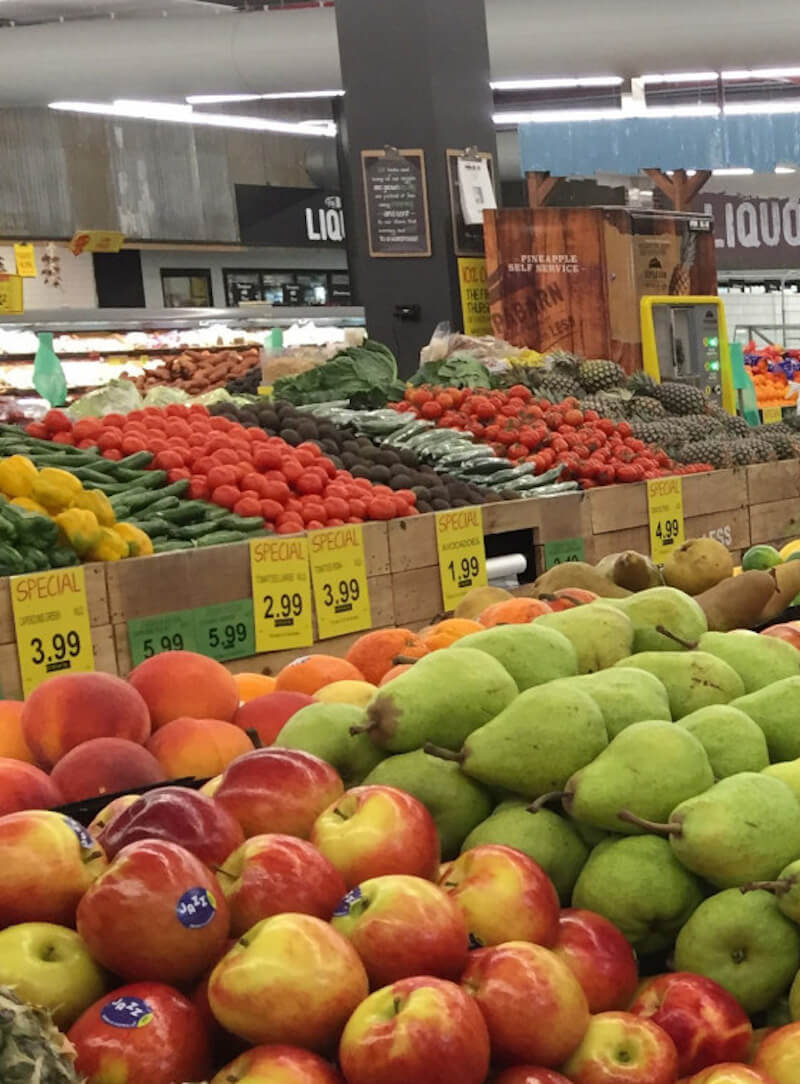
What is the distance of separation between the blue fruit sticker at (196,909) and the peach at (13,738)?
823 millimetres

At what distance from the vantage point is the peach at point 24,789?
1631 millimetres

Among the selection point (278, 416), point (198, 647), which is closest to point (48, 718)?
point (198, 647)

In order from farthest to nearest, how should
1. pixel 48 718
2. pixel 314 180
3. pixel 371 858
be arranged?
pixel 314 180, pixel 48 718, pixel 371 858

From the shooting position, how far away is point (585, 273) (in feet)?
20.8

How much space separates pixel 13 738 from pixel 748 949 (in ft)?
3.58

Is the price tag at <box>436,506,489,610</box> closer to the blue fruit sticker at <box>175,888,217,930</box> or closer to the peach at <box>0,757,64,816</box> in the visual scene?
the peach at <box>0,757,64,816</box>

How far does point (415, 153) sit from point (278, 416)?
209cm

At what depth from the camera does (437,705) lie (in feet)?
5.21

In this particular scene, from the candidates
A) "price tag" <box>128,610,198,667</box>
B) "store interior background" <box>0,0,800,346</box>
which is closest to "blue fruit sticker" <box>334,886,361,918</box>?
"price tag" <box>128,610,198,667</box>

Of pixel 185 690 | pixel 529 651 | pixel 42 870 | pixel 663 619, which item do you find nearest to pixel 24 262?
pixel 185 690

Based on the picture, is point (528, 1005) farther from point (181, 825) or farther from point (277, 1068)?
point (181, 825)

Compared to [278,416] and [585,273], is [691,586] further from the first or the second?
[585,273]

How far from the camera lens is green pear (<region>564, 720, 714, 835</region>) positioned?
4.72 ft

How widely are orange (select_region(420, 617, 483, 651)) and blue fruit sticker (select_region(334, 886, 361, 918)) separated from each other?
1052mm
